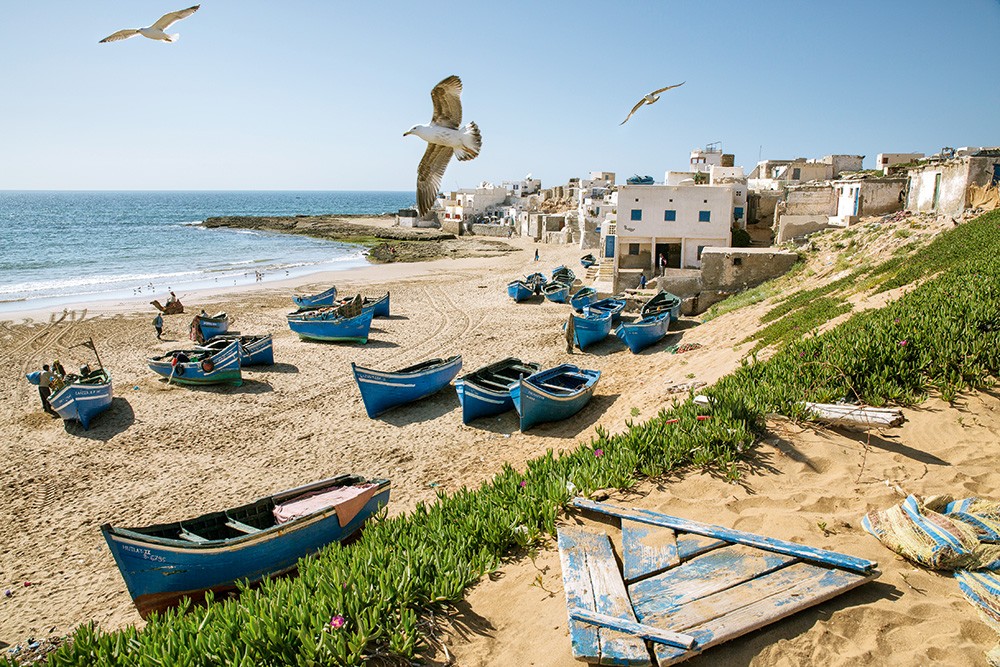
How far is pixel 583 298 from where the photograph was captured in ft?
89.4

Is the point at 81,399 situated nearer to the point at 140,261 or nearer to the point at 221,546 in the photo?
the point at 221,546

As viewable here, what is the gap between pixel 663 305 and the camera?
22844mm

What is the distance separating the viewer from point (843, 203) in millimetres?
29125

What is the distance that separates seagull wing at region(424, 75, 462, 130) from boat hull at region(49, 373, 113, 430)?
1220 cm

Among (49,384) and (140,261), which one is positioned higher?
(140,261)


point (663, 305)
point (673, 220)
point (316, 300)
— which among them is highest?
point (673, 220)

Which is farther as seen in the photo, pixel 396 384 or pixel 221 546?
pixel 396 384

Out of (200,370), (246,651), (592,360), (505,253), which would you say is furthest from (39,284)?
(246,651)

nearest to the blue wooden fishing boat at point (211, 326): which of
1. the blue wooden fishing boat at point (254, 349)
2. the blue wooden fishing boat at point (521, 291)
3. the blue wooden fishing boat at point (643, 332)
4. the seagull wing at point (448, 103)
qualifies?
the blue wooden fishing boat at point (254, 349)

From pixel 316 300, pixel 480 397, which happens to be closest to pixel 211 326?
pixel 316 300

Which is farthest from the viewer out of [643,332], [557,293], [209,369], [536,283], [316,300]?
[536,283]

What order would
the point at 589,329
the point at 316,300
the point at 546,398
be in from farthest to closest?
the point at 316,300
the point at 589,329
the point at 546,398

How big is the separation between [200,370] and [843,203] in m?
28.6

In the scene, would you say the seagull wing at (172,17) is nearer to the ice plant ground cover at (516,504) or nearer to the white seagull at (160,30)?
the white seagull at (160,30)
